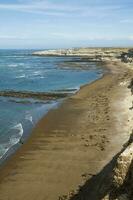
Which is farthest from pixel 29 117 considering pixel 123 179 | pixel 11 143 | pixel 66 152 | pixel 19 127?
pixel 123 179

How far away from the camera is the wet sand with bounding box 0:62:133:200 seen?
16438 millimetres

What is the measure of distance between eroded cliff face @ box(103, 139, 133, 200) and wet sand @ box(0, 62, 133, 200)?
63.2 inches

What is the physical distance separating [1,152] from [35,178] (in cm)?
534

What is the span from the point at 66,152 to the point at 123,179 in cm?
999

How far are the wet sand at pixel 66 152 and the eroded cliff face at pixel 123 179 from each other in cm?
161

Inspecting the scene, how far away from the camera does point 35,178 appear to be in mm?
17594

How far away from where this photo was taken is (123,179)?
11.5 meters

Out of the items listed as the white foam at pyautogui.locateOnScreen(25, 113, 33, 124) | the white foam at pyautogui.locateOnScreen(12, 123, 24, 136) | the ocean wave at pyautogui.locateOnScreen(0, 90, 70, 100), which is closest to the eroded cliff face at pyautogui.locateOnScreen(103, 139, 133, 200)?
the white foam at pyautogui.locateOnScreen(12, 123, 24, 136)

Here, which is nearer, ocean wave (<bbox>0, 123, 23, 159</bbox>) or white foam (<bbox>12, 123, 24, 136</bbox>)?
ocean wave (<bbox>0, 123, 23, 159</bbox>)

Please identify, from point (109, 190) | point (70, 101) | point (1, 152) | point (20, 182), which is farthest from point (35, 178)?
point (70, 101)

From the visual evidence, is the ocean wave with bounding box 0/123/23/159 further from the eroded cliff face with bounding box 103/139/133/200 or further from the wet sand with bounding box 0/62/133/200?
the eroded cliff face with bounding box 103/139/133/200

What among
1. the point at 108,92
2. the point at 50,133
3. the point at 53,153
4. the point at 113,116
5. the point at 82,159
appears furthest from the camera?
the point at 108,92

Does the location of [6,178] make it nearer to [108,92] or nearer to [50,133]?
[50,133]

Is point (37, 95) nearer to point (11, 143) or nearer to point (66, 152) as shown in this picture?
point (11, 143)
